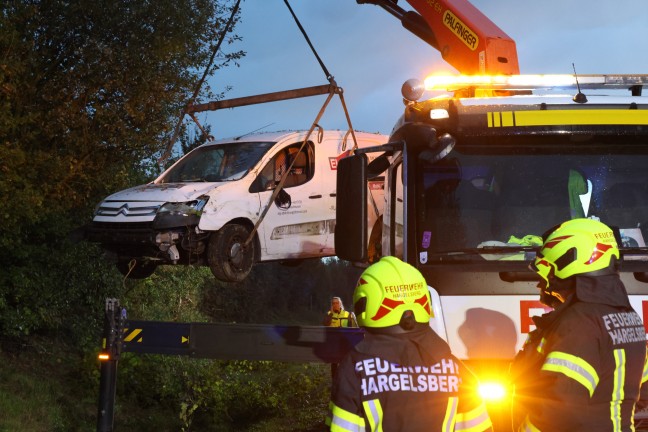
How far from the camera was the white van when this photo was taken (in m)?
9.45

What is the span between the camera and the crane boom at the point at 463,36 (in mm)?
6859

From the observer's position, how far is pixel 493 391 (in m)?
4.30

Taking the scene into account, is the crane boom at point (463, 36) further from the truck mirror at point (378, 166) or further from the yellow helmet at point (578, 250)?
the yellow helmet at point (578, 250)

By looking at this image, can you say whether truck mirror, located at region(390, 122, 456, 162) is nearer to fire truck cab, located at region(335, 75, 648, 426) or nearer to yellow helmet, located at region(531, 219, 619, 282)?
fire truck cab, located at region(335, 75, 648, 426)

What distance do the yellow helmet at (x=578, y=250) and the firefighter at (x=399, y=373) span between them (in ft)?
2.26

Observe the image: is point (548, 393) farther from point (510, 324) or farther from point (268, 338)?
point (268, 338)

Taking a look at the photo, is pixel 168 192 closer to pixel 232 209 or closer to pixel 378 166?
pixel 232 209

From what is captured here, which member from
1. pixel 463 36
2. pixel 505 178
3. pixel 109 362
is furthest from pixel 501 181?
pixel 109 362

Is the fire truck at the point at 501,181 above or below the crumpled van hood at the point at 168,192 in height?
below

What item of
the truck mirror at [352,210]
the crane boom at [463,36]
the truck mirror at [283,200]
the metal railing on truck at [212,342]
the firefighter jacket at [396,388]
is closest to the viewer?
the firefighter jacket at [396,388]

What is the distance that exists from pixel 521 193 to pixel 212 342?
2188 millimetres

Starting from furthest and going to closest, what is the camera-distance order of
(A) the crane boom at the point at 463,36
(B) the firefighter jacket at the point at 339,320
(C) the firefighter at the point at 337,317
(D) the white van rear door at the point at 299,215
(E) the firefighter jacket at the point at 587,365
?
(C) the firefighter at the point at 337,317, (B) the firefighter jacket at the point at 339,320, (D) the white van rear door at the point at 299,215, (A) the crane boom at the point at 463,36, (E) the firefighter jacket at the point at 587,365

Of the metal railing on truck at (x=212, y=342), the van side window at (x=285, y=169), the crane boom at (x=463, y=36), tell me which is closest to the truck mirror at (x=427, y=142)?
the metal railing on truck at (x=212, y=342)

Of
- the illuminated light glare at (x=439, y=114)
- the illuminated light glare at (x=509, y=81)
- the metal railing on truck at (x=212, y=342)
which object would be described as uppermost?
the illuminated light glare at (x=509, y=81)
